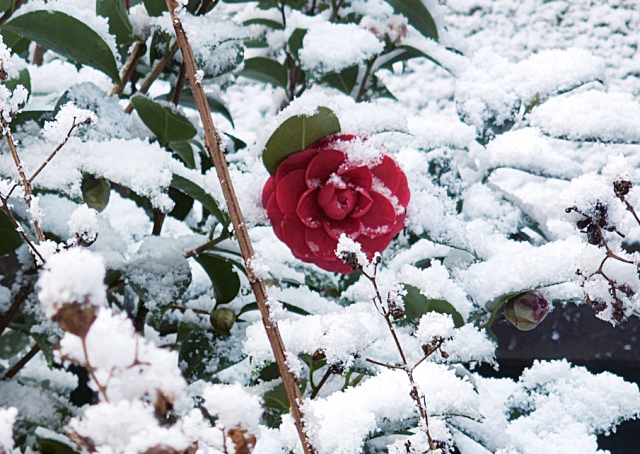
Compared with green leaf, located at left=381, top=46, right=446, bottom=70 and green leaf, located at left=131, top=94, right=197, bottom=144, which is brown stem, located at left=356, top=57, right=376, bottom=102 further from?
green leaf, located at left=131, top=94, right=197, bottom=144

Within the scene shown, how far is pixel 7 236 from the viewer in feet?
1.25

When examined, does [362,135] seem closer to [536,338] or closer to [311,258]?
[311,258]

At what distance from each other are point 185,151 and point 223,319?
4.5 inches

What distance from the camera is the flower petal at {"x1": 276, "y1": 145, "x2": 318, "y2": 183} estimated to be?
335 millimetres

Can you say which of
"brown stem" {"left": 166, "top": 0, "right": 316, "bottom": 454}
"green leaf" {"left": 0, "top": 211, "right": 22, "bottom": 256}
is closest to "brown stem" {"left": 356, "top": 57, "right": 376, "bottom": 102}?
"green leaf" {"left": 0, "top": 211, "right": 22, "bottom": 256}

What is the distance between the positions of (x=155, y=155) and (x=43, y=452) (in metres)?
0.16

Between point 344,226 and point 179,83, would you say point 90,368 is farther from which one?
point 179,83

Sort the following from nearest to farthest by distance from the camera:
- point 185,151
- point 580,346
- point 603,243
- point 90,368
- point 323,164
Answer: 1. point 90,368
2. point 603,243
3. point 323,164
4. point 185,151
5. point 580,346

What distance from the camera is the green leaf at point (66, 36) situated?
0.37 meters

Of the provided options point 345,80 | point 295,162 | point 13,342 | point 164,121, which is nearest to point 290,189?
point 295,162

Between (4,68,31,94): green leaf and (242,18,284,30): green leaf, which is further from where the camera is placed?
(242,18,284,30): green leaf

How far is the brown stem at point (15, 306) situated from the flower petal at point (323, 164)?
17cm

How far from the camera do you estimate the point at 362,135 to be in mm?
351

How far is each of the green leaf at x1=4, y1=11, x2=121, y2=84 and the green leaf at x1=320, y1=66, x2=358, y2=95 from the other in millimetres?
179
